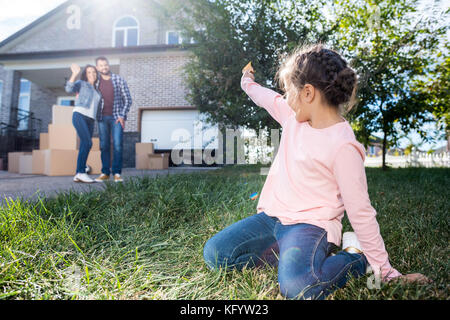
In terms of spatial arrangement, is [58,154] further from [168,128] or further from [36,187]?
[168,128]

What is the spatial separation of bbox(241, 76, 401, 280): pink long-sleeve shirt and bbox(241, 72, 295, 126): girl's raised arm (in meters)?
0.05

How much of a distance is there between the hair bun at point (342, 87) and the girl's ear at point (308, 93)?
58 mm

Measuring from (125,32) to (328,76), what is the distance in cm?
1210

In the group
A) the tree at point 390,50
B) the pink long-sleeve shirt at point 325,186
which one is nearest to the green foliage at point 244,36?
the tree at point 390,50

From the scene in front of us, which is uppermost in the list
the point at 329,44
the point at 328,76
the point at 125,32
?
the point at 125,32

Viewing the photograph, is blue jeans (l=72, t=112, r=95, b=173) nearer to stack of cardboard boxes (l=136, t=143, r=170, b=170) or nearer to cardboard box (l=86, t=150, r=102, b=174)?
cardboard box (l=86, t=150, r=102, b=174)

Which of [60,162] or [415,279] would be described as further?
[60,162]

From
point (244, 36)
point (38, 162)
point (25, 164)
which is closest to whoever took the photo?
point (244, 36)

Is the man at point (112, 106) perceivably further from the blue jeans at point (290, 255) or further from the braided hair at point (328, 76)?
the braided hair at point (328, 76)

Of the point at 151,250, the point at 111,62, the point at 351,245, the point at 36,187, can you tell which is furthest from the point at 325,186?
the point at 111,62

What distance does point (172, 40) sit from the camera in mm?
10867

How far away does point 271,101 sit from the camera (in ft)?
5.21

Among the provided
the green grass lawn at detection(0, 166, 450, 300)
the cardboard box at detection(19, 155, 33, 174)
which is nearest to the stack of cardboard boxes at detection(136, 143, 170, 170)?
the cardboard box at detection(19, 155, 33, 174)
